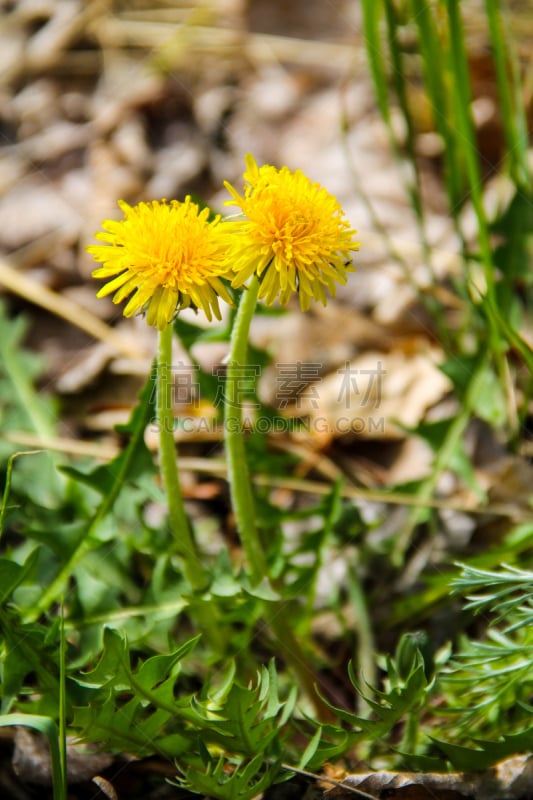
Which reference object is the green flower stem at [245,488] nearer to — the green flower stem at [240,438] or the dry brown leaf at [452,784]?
the green flower stem at [240,438]

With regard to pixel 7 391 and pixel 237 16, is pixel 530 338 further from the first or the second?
pixel 237 16

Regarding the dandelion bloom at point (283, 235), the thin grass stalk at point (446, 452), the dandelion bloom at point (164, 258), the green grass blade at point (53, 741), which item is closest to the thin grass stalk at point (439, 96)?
the thin grass stalk at point (446, 452)

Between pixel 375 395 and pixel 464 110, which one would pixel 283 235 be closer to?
pixel 464 110

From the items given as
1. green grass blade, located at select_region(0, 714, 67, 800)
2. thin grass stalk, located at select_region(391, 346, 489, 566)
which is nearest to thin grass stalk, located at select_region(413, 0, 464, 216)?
thin grass stalk, located at select_region(391, 346, 489, 566)

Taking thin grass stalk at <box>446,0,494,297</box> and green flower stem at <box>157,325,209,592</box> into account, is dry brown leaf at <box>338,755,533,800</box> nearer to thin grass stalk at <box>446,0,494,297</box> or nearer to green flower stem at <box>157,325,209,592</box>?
green flower stem at <box>157,325,209,592</box>

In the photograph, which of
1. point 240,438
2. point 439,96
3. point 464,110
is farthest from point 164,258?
point 439,96

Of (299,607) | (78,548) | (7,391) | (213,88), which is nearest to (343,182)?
(213,88)

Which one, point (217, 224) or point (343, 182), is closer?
point (217, 224)
